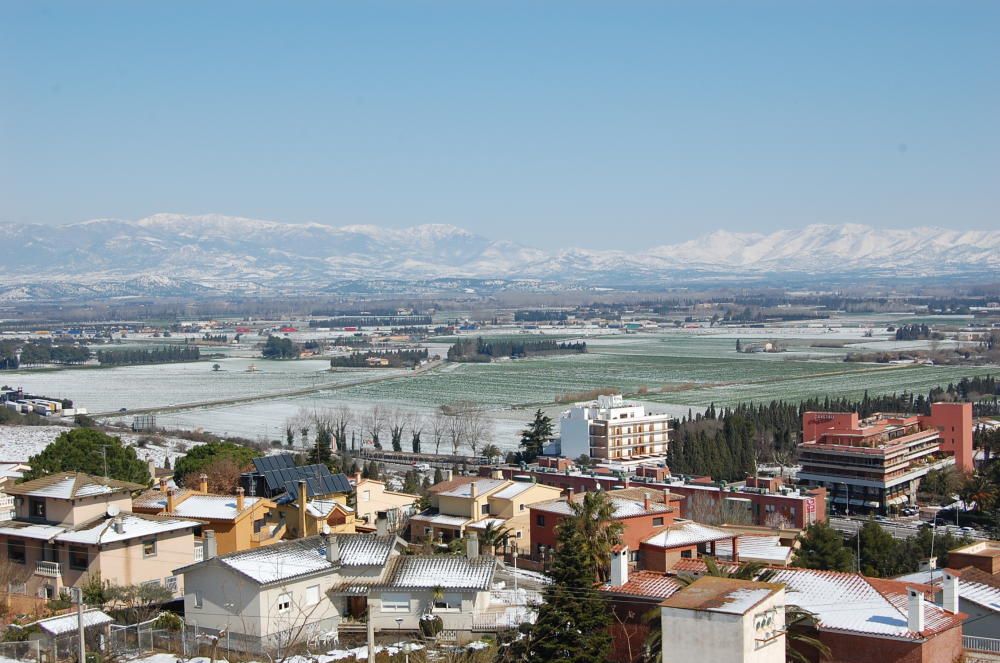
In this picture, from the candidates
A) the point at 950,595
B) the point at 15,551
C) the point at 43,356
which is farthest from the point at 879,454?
the point at 43,356

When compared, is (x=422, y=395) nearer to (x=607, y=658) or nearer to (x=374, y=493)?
(x=374, y=493)

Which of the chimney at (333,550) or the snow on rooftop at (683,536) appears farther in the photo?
the snow on rooftop at (683,536)

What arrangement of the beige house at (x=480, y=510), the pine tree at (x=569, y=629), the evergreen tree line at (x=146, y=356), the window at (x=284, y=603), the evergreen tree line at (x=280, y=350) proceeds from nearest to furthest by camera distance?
the pine tree at (x=569, y=629) < the window at (x=284, y=603) < the beige house at (x=480, y=510) < the evergreen tree line at (x=146, y=356) < the evergreen tree line at (x=280, y=350)

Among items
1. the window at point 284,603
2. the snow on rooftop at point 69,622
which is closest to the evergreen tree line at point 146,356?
the snow on rooftop at point 69,622

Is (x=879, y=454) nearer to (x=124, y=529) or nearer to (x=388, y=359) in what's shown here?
(x=124, y=529)

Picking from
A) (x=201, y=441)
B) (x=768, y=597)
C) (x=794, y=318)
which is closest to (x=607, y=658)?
(x=768, y=597)

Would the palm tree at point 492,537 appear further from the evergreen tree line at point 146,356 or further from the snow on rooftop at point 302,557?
the evergreen tree line at point 146,356

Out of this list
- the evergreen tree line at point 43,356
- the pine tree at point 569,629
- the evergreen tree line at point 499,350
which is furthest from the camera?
the evergreen tree line at point 43,356
